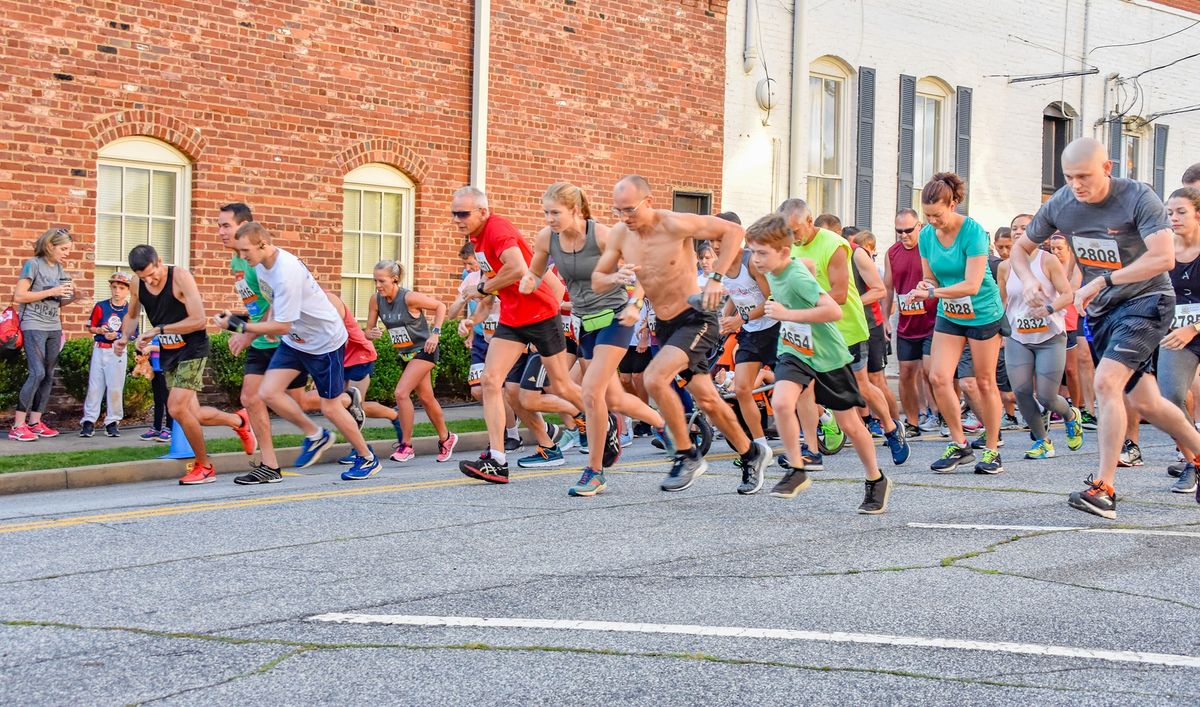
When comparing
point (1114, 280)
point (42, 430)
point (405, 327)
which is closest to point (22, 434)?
point (42, 430)

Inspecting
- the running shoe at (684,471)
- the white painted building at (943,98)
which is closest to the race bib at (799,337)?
the running shoe at (684,471)

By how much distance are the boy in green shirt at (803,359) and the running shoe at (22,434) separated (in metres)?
7.68

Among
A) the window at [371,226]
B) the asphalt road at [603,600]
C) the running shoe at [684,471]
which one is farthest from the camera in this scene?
the window at [371,226]

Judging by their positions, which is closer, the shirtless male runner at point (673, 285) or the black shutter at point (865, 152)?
the shirtless male runner at point (673, 285)

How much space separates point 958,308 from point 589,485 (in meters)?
3.08

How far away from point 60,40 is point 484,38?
537 centimetres

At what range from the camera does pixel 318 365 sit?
10281 mm

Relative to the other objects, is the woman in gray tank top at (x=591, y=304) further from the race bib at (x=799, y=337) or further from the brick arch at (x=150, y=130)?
the brick arch at (x=150, y=130)

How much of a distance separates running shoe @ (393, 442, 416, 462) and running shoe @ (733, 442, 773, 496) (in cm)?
383

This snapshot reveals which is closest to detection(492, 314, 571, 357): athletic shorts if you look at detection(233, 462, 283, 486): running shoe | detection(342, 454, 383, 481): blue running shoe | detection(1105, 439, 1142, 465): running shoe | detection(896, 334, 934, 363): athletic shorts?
detection(342, 454, 383, 481): blue running shoe

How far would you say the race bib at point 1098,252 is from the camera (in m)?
7.93

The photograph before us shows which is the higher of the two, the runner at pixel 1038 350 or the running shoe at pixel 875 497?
the runner at pixel 1038 350

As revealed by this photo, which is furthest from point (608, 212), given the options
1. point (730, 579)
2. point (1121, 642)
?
point (1121, 642)

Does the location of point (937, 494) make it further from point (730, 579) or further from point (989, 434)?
point (730, 579)
